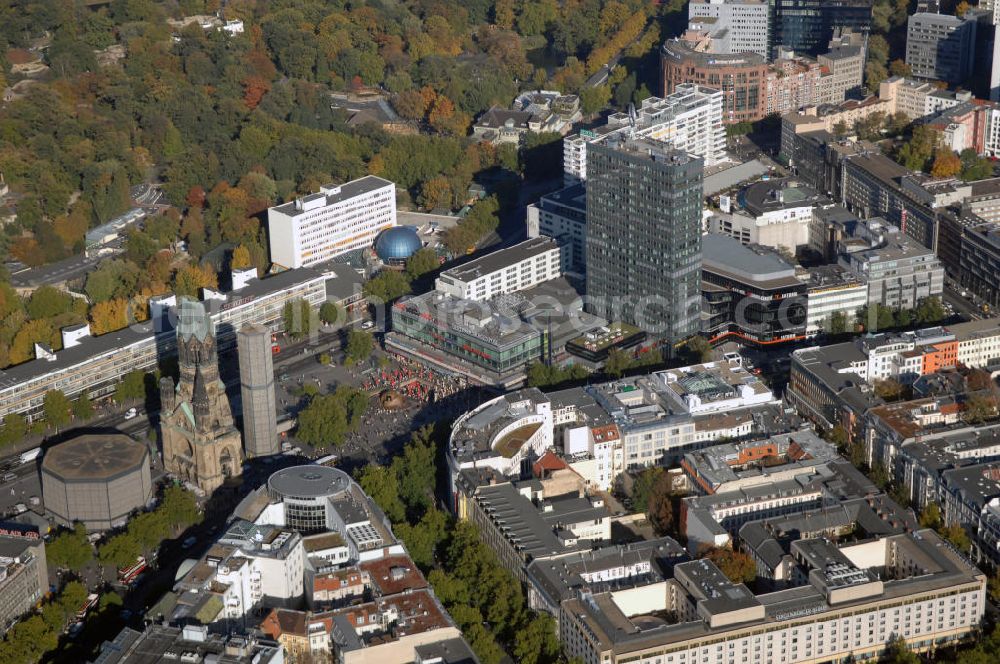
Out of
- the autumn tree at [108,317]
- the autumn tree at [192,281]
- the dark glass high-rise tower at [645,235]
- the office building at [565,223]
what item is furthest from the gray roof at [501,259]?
the autumn tree at [108,317]

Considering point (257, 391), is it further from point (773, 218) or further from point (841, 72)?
point (841, 72)

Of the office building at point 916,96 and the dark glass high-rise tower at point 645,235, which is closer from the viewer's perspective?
the dark glass high-rise tower at point 645,235

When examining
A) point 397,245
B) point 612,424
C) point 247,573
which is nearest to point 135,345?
point 397,245

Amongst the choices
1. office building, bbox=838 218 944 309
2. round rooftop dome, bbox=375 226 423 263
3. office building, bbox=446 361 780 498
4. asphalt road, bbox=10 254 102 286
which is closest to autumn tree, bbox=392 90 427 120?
round rooftop dome, bbox=375 226 423 263

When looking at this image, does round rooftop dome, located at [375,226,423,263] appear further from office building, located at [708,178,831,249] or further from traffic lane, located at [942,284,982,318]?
traffic lane, located at [942,284,982,318]

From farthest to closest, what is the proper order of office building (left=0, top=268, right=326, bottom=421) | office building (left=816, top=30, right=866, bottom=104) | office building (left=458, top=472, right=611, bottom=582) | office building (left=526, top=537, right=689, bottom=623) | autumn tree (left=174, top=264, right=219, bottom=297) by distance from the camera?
office building (left=816, top=30, right=866, bottom=104) < autumn tree (left=174, top=264, right=219, bottom=297) < office building (left=0, top=268, right=326, bottom=421) < office building (left=458, top=472, right=611, bottom=582) < office building (left=526, top=537, right=689, bottom=623)

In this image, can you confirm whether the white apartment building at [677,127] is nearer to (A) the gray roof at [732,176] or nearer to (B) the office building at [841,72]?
(A) the gray roof at [732,176]

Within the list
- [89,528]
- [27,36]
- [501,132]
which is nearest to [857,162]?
[501,132]
